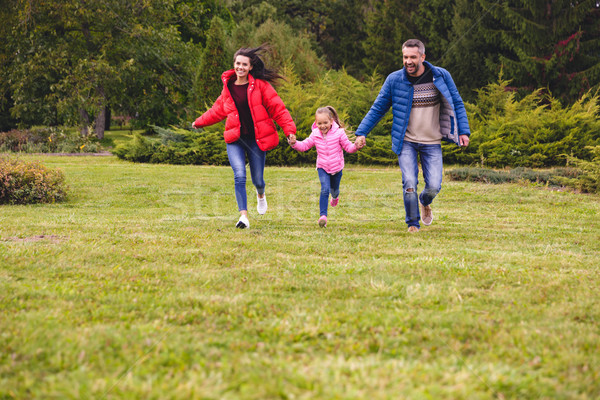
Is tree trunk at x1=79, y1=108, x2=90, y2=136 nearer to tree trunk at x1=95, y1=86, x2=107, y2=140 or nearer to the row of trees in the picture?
the row of trees

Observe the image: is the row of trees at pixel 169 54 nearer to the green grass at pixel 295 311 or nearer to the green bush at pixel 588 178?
the green bush at pixel 588 178

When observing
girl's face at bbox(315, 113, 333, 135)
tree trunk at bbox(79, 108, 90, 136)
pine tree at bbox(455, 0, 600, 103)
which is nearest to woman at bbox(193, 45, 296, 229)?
girl's face at bbox(315, 113, 333, 135)

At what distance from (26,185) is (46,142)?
11.9m

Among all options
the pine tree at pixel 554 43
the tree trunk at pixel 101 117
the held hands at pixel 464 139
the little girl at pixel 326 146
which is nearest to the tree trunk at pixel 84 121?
the tree trunk at pixel 101 117

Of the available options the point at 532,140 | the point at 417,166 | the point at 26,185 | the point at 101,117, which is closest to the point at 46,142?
the point at 101,117

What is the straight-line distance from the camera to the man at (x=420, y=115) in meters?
6.73

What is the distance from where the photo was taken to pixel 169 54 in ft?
83.1

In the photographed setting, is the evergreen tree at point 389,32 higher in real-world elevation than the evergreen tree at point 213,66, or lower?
higher

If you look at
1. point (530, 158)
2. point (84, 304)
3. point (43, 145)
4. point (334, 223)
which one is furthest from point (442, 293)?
point (43, 145)

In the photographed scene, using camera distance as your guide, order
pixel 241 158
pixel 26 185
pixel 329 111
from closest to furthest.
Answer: pixel 241 158
pixel 329 111
pixel 26 185

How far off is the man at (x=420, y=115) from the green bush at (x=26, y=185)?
631 cm

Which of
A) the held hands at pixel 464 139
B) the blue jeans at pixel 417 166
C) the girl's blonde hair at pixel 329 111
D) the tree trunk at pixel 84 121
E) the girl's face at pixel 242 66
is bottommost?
the blue jeans at pixel 417 166

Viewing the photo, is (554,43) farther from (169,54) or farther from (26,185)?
(26,185)

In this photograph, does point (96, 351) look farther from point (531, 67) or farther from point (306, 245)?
point (531, 67)
